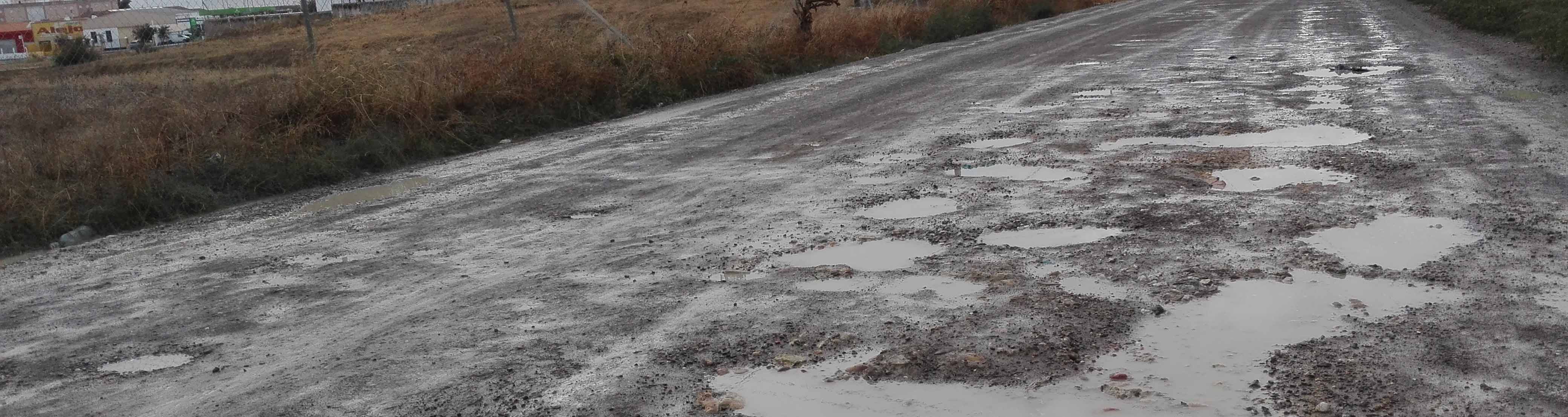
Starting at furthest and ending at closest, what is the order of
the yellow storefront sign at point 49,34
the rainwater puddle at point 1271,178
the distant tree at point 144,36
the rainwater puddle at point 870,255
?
the distant tree at point 144,36, the yellow storefront sign at point 49,34, the rainwater puddle at point 1271,178, the rainwater puddle at point 870,255

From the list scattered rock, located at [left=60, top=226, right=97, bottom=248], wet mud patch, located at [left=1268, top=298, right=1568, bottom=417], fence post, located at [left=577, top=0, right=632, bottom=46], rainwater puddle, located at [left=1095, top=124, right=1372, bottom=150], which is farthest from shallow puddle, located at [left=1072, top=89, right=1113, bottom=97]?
scattered rock, located at [left=60, top=226, right=97, bottom=248]

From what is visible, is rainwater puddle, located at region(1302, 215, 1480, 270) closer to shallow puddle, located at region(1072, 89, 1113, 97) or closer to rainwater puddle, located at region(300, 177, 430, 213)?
shallow puddle, located at region(1072, 89, 1113, 97)

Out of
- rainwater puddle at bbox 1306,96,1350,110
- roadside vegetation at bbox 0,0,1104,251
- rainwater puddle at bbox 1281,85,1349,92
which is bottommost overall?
rainwater puddle at bbox 1281,85,1349,92

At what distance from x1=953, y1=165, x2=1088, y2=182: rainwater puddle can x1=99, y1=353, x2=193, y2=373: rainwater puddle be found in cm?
459

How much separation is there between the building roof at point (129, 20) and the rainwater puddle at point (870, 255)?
9.80m

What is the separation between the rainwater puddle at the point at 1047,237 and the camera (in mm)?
5824

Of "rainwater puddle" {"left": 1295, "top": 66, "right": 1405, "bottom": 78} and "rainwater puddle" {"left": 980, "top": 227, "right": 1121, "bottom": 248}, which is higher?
"rainwater puddle" {"left": 980, "top": 227, "right": 1121, "bottom": 248}

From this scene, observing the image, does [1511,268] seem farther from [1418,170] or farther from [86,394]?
[86,394]

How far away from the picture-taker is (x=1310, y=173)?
716cm

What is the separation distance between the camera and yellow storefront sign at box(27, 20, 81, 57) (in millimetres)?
12750

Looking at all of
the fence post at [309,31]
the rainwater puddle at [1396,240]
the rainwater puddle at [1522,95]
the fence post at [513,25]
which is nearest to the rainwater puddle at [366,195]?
the fence post at [309,31]

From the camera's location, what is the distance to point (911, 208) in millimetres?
6824

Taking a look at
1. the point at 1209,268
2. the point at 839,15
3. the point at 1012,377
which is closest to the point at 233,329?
the point at 1012,377

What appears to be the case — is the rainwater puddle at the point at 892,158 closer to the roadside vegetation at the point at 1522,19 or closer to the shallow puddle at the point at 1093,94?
the shallow puddle at the point at 1093,94
